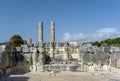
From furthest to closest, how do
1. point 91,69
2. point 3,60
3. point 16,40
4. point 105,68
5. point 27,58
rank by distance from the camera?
point 16,40 → point 27,58 → point 91,69 → point 105,68 → point 3,60

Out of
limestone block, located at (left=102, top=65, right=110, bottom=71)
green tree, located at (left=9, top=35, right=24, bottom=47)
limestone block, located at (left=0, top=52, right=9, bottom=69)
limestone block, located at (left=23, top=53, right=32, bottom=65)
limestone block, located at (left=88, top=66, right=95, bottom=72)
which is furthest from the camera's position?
green tree, located at (left=9, top=35, right=24, bottom=47)

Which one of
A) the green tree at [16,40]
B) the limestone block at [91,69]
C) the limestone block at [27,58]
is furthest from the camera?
the green tree at [16,40]

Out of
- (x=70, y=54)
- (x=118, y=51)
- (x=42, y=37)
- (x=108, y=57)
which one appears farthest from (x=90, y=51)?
(x=42, y=37)

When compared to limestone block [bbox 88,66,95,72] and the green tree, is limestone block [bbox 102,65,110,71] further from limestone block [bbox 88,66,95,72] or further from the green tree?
the green tree

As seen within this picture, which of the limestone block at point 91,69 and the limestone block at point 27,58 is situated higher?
the limestone block at point 27,58

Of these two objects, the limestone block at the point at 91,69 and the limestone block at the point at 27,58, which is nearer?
the limestone block at the point at 91,69

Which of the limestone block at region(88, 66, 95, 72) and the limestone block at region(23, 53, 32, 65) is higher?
the limestone block at region(23, 53, 32, 65)

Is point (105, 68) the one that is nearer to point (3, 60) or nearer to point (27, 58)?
point (27, 58)

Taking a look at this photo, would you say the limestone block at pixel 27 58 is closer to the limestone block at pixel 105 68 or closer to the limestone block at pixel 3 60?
the limestone block at pixel 3 60

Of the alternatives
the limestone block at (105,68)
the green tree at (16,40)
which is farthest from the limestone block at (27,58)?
the green tree at (16,40)

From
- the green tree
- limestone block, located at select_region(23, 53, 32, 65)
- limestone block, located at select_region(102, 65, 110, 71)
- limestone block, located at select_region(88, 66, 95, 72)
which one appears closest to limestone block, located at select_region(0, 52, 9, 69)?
limestone block, located at select_region(23, 53, 32, 65)

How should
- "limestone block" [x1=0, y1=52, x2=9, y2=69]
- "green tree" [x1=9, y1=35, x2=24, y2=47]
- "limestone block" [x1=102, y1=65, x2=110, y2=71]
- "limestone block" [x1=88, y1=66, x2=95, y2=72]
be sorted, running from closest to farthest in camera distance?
"limestone block" [x1=0, y1=52, x2=9, y2=69] < "limestone block" [x1=102, y1=65, x2=110, y2=71] < "limestone block" [x1=88, y1=66, x2=95, y2=72] < "green tree" [x1=9, y1=35, x2=24, y2=47]

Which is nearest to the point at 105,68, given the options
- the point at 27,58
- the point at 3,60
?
the point at 27,58

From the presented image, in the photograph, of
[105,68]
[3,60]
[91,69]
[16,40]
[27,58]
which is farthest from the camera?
[16,40]
